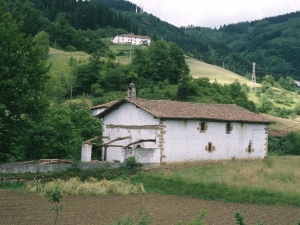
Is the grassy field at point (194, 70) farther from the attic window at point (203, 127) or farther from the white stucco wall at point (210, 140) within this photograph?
the attic window at point (203, 127)

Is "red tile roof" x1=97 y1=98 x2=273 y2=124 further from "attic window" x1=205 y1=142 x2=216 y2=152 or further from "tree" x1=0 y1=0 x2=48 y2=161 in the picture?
"tree" x1=0 y1=0 x2=48 y2=161

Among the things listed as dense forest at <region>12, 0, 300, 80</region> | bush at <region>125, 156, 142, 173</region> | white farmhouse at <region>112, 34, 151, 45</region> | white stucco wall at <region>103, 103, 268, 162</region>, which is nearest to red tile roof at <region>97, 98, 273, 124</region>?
Result: white stucco wall at <region>103, 103, 268, 162</region>

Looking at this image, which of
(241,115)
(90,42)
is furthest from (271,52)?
(241,115)

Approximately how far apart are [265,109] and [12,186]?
65.3 meters

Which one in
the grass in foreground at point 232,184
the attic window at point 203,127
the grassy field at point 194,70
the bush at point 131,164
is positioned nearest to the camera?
the grass in foreground at point 232,184

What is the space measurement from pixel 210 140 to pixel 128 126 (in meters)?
6.19

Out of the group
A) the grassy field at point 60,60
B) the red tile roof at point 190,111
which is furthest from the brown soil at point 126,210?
the grassy field at point 60,60

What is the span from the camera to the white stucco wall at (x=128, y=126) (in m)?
29.2

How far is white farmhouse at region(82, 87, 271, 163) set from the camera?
28.8 m

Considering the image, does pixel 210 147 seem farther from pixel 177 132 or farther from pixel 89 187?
pixel 89 187

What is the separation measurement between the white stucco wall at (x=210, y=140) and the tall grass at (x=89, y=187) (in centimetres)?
674

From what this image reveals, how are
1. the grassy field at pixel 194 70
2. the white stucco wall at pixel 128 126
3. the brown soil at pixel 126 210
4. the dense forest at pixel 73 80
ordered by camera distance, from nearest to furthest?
1. the brown soil at pixel 126 210
2. the dense forest at pixel 73 80
3. the white stucco wall at pixel 128 126
4. the grassy field at pixel 194 70

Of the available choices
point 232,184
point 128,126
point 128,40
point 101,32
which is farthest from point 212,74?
point 232,184

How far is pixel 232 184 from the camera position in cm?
2184
